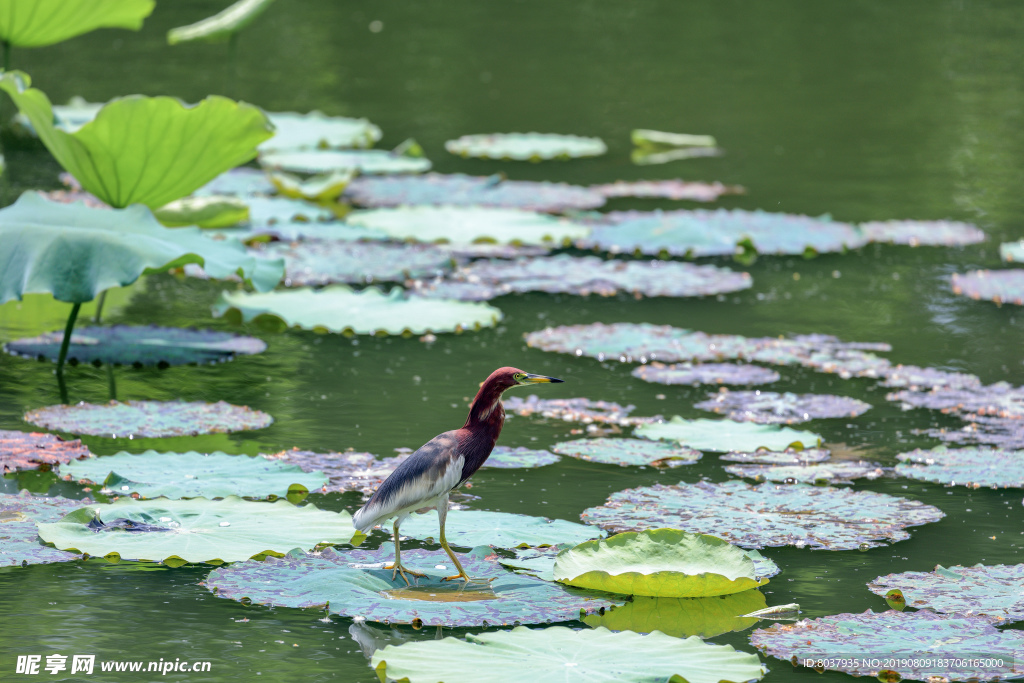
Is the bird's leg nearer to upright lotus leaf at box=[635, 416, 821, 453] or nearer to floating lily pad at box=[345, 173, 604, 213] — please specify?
upright lotus leaf at box=[635, 416, 821, 453]

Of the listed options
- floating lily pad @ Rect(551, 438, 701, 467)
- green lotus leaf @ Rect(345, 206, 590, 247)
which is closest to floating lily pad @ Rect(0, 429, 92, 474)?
floating lily pad @ Rect(551, 438, 701, 467)

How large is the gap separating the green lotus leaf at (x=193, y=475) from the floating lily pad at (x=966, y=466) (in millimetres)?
1874

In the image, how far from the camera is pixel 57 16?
6.51 metres

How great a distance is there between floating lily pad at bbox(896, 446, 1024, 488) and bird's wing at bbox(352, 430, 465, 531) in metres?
1.67

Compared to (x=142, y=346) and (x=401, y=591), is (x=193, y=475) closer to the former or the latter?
(x=401, y=591)

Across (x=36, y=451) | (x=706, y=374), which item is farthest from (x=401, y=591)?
(x=706, y=374)

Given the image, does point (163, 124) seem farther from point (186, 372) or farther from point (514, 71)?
point (514, 71)

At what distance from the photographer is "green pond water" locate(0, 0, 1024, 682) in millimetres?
3336

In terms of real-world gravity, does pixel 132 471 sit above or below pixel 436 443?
below

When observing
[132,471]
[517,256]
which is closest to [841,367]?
[517,256]

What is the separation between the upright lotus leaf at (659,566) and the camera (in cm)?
325

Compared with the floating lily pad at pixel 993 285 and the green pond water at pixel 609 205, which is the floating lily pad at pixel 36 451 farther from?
the floating lily pad at pixel 993 285

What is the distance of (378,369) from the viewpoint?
17.7 feet

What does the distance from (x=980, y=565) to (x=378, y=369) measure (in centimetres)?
266
